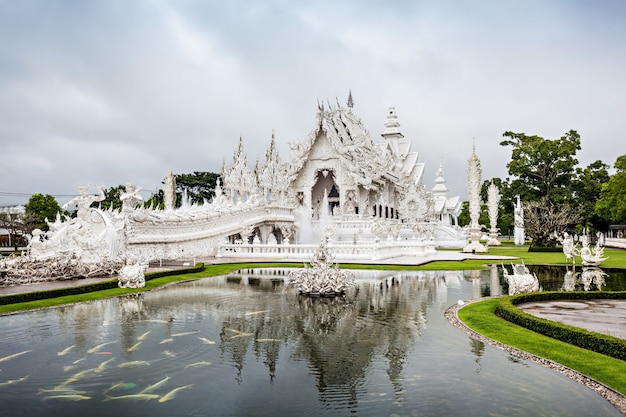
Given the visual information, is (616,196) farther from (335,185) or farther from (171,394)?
(171,394)

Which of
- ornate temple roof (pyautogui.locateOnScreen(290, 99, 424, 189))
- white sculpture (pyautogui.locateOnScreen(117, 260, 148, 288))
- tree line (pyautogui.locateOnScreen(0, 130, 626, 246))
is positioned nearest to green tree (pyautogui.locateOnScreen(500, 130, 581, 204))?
tree line (pyautogui.locateOnScreen(0, 130, 626, 246))

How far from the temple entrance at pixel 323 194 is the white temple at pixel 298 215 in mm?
86

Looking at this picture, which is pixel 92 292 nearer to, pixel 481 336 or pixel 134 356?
pixel 134 356

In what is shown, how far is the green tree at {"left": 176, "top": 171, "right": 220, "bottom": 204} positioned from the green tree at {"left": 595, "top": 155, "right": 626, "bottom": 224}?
137 feet

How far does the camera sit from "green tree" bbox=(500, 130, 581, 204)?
1897 inches

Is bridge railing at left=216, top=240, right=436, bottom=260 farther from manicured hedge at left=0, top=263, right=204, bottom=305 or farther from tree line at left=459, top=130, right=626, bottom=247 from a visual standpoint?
tree line at left=459, top=130, right=626, bottom=247

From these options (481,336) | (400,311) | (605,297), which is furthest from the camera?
(605,297)

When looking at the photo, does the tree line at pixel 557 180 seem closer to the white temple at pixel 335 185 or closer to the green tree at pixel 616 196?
the green tree at pixel 616 196

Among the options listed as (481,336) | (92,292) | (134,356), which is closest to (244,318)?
(134,356)

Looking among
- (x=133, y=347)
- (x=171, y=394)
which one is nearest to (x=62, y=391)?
(x=171, y=394)

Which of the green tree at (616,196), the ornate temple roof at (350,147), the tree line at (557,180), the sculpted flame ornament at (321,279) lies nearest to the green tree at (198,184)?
the ornate temple roof at (350,147)

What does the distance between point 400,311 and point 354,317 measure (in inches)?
49.9

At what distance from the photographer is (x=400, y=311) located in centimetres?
1061

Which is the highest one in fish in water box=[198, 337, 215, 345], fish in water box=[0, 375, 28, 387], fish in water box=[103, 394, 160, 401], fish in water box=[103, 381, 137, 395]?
fish in water box=[198, 337, 215, 345]
